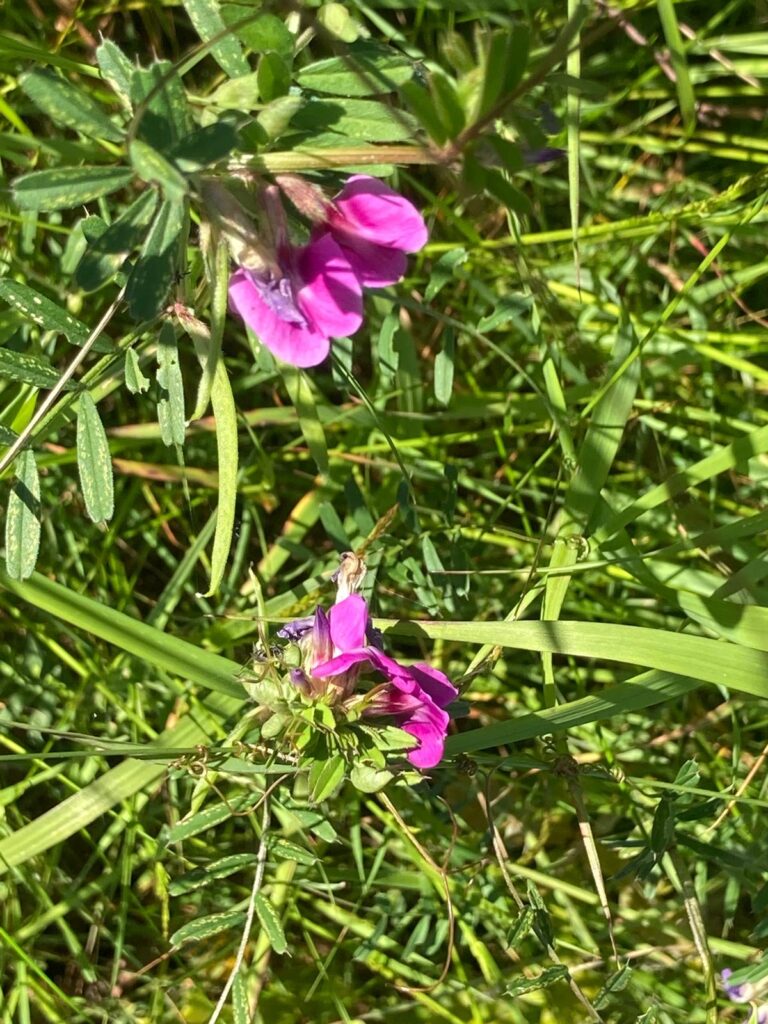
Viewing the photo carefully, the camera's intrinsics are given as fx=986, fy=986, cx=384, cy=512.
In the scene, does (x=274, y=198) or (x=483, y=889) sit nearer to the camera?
(x=274, y=198)

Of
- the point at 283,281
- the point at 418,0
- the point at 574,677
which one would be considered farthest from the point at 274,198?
the point at 574,677

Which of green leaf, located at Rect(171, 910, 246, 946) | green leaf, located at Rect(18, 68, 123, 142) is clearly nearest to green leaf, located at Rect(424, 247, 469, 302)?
green leaf, located at Rect(18, 68, 123, 142)

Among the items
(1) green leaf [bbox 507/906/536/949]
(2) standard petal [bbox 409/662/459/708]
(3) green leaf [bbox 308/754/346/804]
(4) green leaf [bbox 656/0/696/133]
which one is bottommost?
(1) green leaf [bbox 507/906/536/949]

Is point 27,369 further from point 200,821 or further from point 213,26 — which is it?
point 200,821

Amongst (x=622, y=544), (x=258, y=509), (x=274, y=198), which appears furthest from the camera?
(x=258, y=509)

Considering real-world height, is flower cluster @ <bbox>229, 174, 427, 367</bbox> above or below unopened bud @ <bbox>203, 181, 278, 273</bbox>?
below

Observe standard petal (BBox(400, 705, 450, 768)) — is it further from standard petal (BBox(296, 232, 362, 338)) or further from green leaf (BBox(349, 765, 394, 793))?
standard petal (BBox(296, 232, 362, 338))

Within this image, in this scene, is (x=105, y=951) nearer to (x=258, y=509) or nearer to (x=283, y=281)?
(x=258, y=509)

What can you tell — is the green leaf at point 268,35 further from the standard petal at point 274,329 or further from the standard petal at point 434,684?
the standard petal at point 434,684
